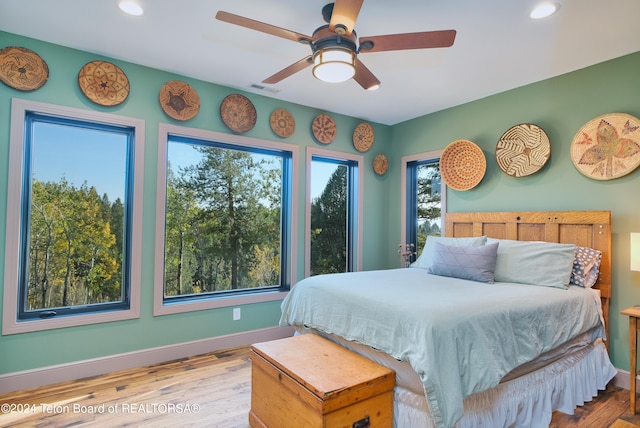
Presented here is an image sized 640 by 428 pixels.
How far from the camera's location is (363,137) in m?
4.40

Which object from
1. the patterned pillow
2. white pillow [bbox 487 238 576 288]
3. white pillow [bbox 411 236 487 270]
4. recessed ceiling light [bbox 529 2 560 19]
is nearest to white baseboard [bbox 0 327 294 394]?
white pillow [bbox 411 236 487 270]

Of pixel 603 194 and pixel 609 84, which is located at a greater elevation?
pixel 609 84

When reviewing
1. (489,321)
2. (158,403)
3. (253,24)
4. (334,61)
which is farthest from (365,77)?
(158,403)

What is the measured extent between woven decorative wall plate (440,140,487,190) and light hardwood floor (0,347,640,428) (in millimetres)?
2096

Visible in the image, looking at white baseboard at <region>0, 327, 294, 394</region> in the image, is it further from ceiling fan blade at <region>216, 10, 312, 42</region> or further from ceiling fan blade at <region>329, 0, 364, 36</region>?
ceiling fan blade at <region>329, 0, 364, 36</region>

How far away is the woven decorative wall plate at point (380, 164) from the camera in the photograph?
4547 mm

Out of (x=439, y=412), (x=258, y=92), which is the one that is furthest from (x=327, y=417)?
(x=258, y=92)

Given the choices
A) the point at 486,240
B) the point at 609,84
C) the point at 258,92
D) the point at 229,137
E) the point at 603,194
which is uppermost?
the point at 258,92

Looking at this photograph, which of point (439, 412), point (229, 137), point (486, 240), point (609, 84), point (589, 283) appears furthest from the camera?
point (229, 137)

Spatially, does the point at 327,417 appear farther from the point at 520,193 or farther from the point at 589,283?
the point at 520,193

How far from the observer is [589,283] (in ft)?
8.58

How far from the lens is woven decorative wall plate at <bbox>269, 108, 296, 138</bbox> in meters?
3.73

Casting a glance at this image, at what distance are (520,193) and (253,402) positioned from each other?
2.98 metres

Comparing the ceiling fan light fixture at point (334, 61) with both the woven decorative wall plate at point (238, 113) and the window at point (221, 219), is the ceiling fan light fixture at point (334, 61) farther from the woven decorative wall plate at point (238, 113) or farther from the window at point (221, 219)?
the window at point (221, 219)
